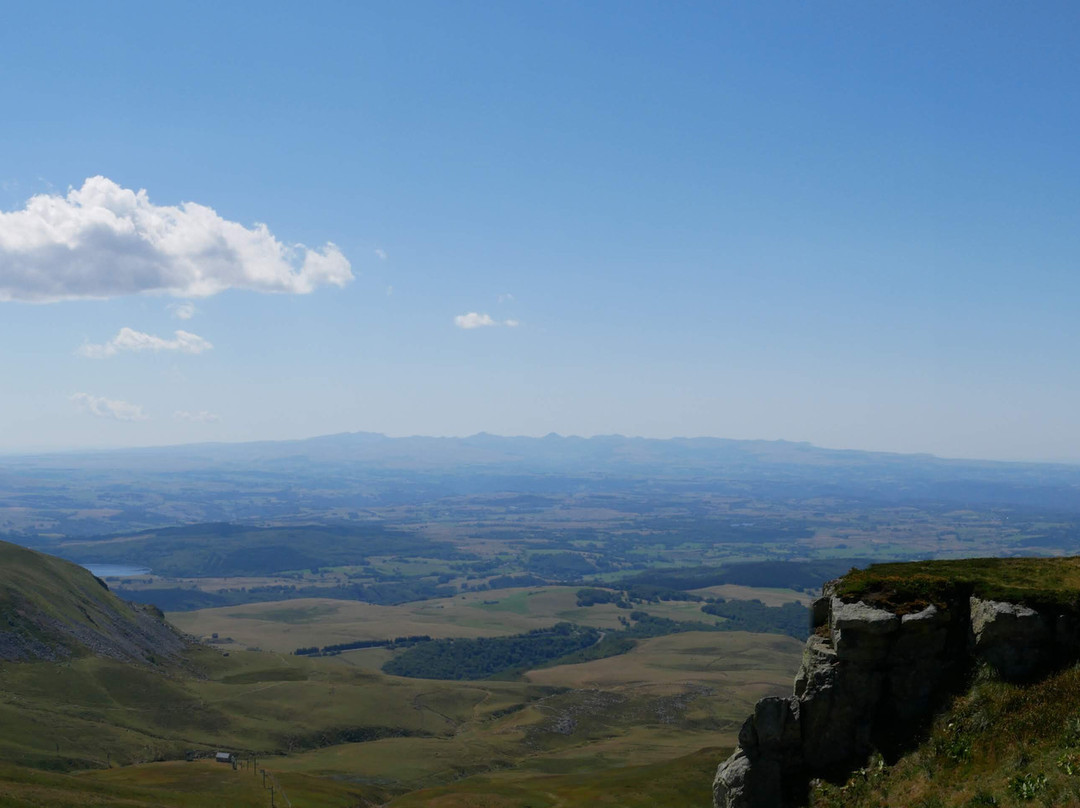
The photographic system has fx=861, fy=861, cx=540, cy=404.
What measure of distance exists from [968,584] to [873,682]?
6.30 metres

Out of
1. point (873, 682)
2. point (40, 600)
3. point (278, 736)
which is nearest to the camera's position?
point (873, 682)

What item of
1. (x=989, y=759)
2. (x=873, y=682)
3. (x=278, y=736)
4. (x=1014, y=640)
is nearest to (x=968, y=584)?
(x=1014, y=640)

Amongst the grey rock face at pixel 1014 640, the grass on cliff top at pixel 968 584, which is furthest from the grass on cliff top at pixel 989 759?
the grass on cliff top at pixel 968 584

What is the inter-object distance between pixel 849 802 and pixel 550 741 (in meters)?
145

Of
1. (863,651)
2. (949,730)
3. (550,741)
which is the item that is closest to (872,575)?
(863,651)

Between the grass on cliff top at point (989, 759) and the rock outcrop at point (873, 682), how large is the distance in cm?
91

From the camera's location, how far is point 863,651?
3850 cm

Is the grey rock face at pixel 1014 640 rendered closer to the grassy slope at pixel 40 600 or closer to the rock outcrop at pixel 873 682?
the rock outcrop at pixel 873 682

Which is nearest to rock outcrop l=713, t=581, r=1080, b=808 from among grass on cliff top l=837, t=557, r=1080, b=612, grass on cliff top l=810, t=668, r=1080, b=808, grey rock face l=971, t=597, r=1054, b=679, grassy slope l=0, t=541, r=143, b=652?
grey rock face l=971, t=597, r=1054, b=679

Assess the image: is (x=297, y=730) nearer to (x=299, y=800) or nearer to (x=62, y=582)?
(x=299, y=800)

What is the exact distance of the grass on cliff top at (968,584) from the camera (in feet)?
121

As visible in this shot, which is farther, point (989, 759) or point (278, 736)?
point (278, 736)

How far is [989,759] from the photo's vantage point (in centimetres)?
3397

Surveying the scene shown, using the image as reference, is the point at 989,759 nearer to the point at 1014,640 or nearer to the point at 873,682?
the point at 1014,640
